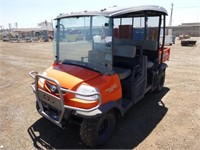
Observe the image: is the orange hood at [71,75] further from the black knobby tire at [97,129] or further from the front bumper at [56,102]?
the black knobby tire at [97,129]

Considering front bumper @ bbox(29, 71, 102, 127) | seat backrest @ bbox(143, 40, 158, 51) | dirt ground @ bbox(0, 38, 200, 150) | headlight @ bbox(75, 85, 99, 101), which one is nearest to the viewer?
front bumper @ bbox(29, 71, 102, 127)

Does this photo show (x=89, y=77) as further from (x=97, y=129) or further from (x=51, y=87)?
(x=97, y=129)

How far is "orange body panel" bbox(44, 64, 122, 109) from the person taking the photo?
3150mm

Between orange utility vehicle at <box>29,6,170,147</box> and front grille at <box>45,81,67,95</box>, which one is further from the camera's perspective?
front grille at <box>45,81,67,95</box>

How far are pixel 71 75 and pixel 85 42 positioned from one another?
0.65 meters

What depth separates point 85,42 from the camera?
364cm

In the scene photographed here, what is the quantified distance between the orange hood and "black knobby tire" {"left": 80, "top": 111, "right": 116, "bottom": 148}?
61 centimetres

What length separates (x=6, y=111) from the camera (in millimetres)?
4836

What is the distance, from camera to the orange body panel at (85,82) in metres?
3.15

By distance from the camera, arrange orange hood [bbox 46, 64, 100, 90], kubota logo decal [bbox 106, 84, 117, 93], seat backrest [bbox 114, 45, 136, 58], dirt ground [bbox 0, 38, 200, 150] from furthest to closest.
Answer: seat backrest [bbox 114, 45, 136, 58] < dirt ground [bbox 0, 38, 200, 150] < kubota logo decal [bbox 106, 84, 117, 93] < orange hood [bbox 46, 64, 100, 90]

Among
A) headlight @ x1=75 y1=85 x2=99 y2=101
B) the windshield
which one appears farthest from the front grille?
the windshield

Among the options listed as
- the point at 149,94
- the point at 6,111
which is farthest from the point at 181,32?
the point at 6,111

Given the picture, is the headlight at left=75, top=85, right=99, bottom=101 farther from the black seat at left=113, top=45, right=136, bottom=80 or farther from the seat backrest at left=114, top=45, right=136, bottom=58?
the seat backrest at left=114, top=45, right=136, bottom=58

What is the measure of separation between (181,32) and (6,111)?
40.9 metres
